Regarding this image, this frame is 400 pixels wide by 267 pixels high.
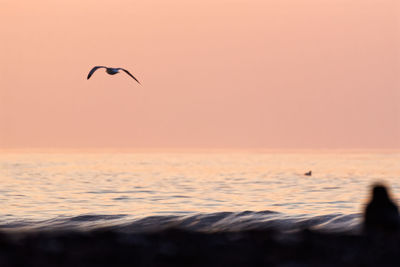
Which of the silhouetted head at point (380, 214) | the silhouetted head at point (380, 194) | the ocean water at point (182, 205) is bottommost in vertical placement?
the ocean water at point (182, 205)

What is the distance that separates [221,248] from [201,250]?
429mm

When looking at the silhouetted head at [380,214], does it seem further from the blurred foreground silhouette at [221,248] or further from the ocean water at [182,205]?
the ocean water at [182,205]

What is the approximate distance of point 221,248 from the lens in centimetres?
1377

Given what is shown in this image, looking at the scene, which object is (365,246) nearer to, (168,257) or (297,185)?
(168,257)

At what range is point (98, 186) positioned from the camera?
52.0 m

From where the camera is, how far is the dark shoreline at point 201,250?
12398 mm

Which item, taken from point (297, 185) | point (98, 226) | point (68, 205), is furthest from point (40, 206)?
point (297, 185)

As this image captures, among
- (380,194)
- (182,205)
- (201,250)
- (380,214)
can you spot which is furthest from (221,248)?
(182,205)

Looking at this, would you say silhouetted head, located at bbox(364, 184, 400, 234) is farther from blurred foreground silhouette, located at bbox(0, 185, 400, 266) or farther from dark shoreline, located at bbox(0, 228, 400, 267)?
dark shoreline, located at bbox(0, 228, 400, 267)

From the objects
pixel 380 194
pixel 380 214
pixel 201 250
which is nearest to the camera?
pixel 201 250

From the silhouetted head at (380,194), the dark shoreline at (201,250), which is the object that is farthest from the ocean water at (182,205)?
the dark shoreline at (201,250)

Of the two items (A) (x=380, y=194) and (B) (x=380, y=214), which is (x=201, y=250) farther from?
(A) (x=380, y=194)

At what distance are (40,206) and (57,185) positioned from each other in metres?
15.5

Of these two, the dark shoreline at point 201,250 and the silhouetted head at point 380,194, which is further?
the silhouetted head at point 380,194
